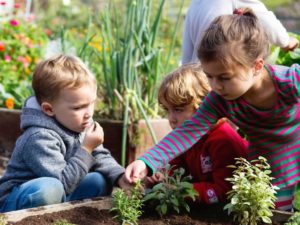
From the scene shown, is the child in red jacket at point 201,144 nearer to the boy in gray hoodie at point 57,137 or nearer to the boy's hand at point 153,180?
the boy's hand at point 153,180

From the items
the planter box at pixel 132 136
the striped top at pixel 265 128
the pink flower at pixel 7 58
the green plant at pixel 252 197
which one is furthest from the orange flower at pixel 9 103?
the green plant at pixel 252 197

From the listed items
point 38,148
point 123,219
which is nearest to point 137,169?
point 123,219

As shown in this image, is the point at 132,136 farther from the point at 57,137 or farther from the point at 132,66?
the point at 57,137

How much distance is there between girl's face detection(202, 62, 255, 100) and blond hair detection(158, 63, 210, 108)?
531mm

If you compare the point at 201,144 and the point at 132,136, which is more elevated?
the point at 201,144

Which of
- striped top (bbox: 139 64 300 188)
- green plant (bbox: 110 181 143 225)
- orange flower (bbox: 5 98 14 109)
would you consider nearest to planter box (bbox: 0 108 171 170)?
orange flower (bbox: 5 98 14 109)

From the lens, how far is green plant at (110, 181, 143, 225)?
A: 7.69 feet

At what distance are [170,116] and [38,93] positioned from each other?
678mm

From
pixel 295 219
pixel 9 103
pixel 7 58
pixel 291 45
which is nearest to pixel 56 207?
pixel 295 219

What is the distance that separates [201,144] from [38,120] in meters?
0.81

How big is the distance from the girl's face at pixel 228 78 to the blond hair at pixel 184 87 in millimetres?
531

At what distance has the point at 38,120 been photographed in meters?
2.90

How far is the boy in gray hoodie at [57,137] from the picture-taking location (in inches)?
112

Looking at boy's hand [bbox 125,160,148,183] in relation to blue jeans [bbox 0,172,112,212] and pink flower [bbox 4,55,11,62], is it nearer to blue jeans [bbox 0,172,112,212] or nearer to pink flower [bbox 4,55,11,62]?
blue jeans [bbox 0,172,112,212]
